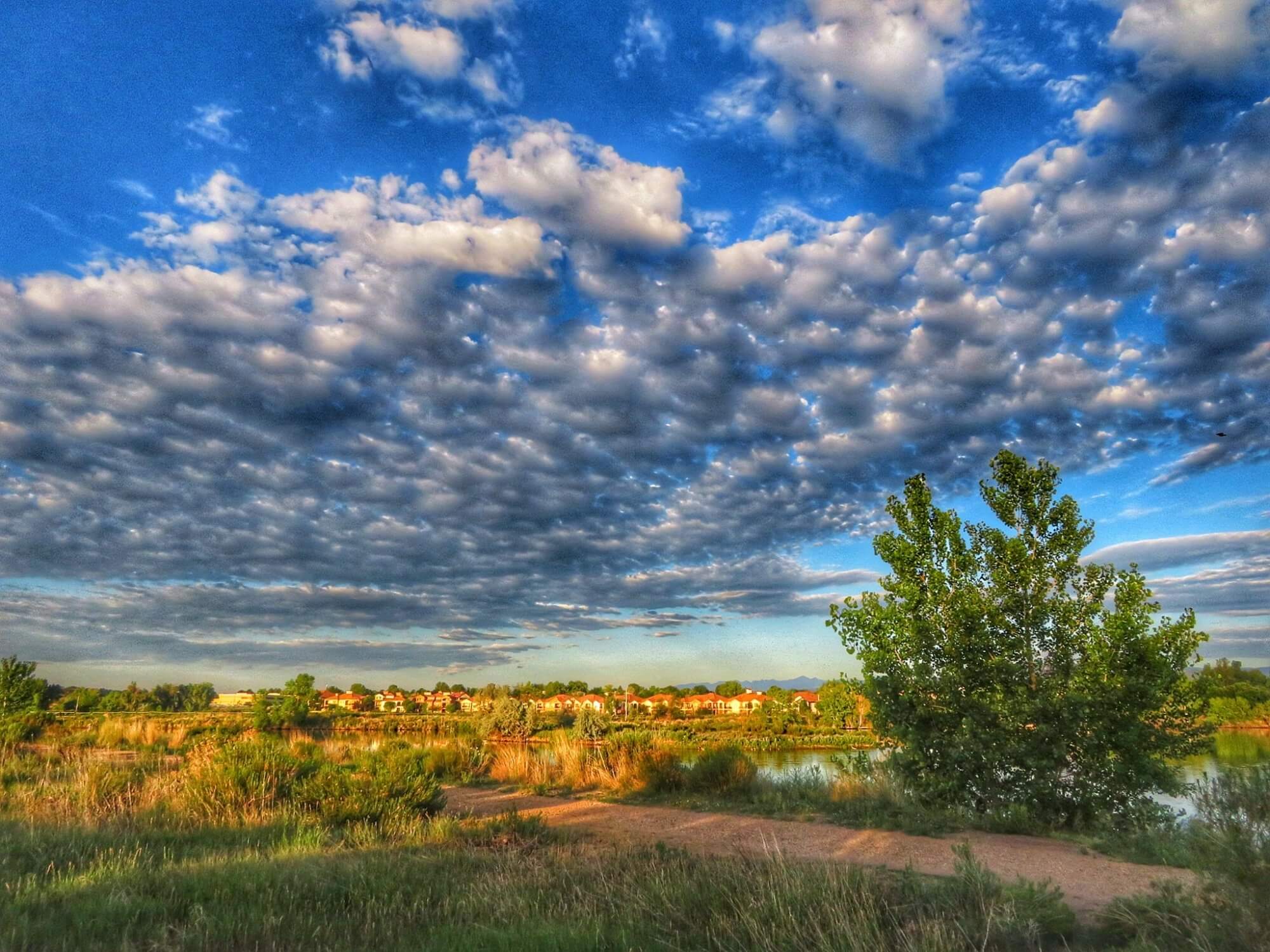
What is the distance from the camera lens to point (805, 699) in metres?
84.8

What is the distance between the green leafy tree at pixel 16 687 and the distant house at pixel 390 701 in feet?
227

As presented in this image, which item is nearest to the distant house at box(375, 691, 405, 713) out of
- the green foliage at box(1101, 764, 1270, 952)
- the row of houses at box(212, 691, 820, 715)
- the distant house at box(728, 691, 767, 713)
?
the row of houses at box(212, 691, 820, 715)

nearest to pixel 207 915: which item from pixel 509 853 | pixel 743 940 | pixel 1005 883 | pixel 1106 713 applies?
pixel 509 853

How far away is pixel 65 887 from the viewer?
6.91 metres

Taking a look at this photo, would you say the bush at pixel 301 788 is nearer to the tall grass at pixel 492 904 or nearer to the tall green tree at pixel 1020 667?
the tall grass at pixel 492 904

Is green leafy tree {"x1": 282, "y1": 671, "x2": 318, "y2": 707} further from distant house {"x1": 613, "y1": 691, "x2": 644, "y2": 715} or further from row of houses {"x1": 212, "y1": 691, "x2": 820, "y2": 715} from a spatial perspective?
distant house {"x1": 613, "y1": 691, "x2": 644, "y2": 715}

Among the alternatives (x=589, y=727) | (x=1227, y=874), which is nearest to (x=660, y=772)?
(x=589, y=727)

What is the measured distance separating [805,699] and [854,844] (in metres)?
79.2

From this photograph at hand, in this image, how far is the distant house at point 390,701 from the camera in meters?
109

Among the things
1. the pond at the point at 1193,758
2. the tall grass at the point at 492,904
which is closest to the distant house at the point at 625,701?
the pond at the point at 1193,758

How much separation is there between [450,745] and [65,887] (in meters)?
14.7

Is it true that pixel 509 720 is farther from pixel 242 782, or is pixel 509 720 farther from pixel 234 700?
pixel 234 700

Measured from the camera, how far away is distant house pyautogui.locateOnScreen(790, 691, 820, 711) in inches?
3035

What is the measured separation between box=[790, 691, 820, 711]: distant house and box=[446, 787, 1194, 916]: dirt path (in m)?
62.7
